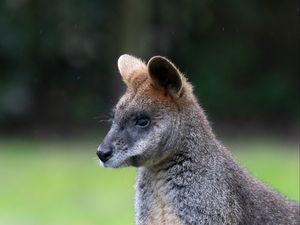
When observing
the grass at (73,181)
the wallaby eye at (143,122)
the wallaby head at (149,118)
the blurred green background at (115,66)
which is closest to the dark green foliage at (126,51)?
the blurred green background at (115,66)

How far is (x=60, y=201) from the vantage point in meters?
14.4

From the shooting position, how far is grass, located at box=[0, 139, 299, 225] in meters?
13.1

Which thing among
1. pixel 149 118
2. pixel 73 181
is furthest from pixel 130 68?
pixel 73 181

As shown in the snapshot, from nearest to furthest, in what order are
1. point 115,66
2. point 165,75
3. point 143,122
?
point 143,122
point 165,75
point 115,66

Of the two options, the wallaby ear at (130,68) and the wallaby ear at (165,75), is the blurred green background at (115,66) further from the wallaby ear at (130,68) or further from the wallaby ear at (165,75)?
the wallaby ear at (165,75)

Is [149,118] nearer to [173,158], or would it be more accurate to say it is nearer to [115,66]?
[173,158]

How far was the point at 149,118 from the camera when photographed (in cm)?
743

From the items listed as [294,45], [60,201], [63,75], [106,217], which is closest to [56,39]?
[63,75]

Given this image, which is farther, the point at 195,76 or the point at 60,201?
the point at 195,76

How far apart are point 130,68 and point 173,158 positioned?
905 mm

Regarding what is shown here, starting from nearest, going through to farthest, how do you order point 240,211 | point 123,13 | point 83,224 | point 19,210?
point 240,211 < point 83,224 < point 19,210 < point 123,13

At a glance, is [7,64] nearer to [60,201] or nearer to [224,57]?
[224,57]

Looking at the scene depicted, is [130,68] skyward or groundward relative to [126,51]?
skyward

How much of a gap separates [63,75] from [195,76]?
2.96m
